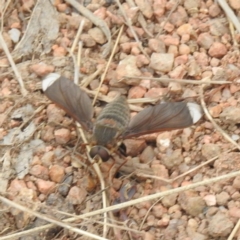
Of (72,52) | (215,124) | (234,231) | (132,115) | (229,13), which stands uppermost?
(72,52)

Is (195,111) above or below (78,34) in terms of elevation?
below

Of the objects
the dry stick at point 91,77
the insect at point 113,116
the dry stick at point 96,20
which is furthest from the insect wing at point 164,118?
the dry stick at point 96,20

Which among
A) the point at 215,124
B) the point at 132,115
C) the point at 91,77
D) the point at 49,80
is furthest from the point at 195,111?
the point at 49,80

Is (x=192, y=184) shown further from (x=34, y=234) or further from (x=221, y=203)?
(x=34, y=234)

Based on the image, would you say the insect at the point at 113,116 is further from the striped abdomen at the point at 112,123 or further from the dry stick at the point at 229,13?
the dry stick at the point at 229,13

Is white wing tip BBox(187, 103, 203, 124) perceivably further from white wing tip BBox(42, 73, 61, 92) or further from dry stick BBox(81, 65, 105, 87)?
white wing tip BBox(42, 73, 61, 92)

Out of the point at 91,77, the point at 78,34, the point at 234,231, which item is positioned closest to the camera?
the point at 234,231

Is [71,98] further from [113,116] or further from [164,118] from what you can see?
[164,118]

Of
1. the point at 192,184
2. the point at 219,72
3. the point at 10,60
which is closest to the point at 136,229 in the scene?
the point at 192,184
